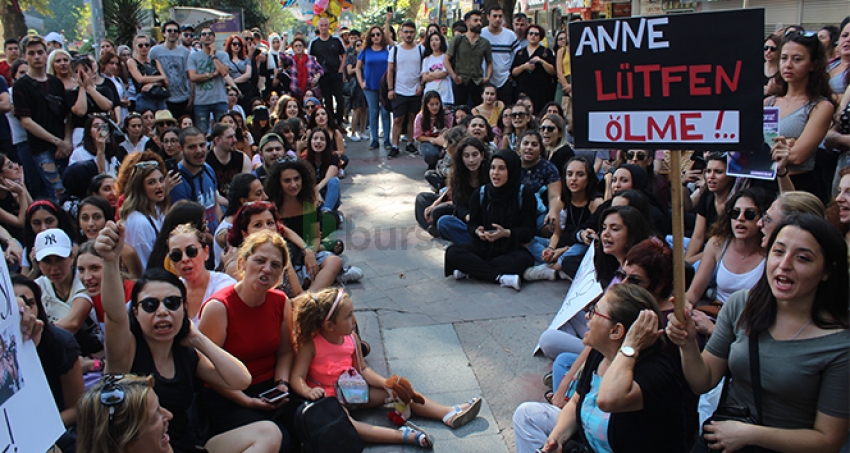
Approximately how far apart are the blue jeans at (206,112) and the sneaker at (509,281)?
591 centimetres

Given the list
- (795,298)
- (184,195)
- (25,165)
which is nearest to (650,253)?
(795,298)

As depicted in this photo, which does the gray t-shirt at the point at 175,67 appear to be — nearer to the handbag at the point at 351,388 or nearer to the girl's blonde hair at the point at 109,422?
the handbag at the point at 351,388

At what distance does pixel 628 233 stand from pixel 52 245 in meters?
3.56

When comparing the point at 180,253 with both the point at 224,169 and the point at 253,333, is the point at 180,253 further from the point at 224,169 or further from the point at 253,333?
the point at 224,169

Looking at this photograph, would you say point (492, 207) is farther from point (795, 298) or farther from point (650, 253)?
point (795, 298)

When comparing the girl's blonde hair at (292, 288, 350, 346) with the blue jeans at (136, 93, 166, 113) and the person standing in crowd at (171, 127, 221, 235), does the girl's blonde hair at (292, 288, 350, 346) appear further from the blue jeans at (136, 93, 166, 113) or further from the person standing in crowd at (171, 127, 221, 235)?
the blue jeans at (136, 93, 166, 113)

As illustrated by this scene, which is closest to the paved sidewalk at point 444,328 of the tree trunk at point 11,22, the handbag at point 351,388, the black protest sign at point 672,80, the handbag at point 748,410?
the handbag at point 351,388

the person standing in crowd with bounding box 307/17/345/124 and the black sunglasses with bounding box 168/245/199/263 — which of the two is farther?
the person standing in crowd with bounding box 307/17/345/124

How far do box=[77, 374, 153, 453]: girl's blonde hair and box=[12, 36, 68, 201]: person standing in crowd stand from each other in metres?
5.29

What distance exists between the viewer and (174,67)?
1006cm

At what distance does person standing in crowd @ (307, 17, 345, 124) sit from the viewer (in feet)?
42.0

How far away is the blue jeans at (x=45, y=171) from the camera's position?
24.0 feet

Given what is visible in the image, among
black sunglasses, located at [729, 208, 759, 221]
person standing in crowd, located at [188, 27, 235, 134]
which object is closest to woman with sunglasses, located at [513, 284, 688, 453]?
black sunglasses, located at [729, 208, 759, 221]

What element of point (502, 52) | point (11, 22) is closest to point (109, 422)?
point (502, 52)
